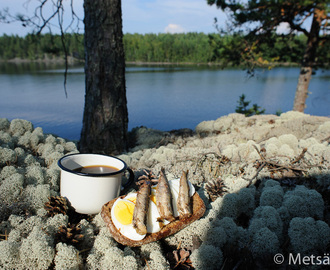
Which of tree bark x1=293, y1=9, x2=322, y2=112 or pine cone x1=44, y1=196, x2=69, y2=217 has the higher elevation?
tree bark x1=293, y1=9, x2=322, y2=112

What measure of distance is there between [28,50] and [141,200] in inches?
2033

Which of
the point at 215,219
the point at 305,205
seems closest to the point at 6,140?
the point at 215,219

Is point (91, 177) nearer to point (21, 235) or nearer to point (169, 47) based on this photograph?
point (21, 235)

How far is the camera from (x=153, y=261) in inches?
41.6

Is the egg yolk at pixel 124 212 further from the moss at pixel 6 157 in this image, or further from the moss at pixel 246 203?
the moss at pixel 6 157

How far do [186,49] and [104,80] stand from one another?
50101 millimetres

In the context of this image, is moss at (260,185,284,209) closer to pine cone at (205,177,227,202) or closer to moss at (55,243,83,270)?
pine cone at (205,177,227,202)

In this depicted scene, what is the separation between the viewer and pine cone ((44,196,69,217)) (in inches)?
50.4

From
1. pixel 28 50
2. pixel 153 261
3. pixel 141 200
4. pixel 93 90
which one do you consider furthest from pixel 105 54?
pixel 28 50

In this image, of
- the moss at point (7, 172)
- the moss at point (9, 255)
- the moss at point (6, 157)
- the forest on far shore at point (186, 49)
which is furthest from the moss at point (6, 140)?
the forest on far shore at point (186, 49)

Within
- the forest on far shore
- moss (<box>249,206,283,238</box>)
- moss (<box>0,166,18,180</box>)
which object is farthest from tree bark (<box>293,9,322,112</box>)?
moss (<box>0,166,18,180</box>)

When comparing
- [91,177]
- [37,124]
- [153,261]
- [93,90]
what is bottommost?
[37,124]

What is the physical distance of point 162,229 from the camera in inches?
44.7

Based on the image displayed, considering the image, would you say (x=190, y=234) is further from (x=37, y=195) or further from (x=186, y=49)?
(x=186, y=49)
